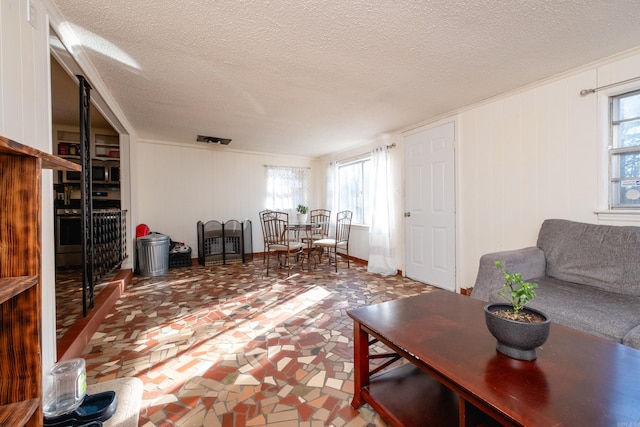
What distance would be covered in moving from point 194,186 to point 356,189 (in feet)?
9.96

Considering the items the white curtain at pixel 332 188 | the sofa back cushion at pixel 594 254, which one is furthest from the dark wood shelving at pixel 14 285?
the white curtain at pixel 332 188

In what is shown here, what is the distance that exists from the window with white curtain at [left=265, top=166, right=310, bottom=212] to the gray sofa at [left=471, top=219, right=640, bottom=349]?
13.7ft

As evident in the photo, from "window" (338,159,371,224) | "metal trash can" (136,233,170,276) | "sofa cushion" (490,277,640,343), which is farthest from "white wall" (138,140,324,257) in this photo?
"sofa cushion" (490,277,640,343)

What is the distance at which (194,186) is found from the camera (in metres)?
4.90

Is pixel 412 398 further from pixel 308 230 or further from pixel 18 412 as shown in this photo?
pixel 308 230

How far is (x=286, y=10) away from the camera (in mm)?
1526

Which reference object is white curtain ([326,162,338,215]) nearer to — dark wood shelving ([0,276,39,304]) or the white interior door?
the white interior door

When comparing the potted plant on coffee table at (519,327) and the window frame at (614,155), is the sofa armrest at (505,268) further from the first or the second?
the potted plant on coffee table at (519,327)

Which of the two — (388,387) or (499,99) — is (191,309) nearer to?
(388,387)

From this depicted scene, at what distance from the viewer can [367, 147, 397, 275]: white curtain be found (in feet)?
13.2

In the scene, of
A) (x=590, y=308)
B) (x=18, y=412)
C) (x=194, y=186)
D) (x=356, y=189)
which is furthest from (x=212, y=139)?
(x=590, y=308)

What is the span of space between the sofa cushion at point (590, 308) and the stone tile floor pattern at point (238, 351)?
1197mm

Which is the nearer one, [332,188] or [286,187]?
[332,188]

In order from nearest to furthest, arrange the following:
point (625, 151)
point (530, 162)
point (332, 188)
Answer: point (625, 151)
point (530, 162)
point (332, 188)
